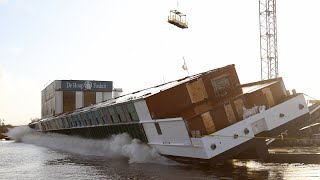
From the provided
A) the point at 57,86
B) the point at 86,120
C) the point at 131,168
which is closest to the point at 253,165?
the point at 131,168

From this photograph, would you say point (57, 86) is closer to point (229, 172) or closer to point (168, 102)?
point (168, 102)

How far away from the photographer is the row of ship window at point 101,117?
30.7 m

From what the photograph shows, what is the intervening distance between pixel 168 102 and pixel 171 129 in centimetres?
252

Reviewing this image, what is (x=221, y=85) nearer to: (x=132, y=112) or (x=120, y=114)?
(x=132, y=112)

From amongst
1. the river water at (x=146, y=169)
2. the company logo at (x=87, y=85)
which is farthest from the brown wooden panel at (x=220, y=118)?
the company logo at (x=87, y=85)

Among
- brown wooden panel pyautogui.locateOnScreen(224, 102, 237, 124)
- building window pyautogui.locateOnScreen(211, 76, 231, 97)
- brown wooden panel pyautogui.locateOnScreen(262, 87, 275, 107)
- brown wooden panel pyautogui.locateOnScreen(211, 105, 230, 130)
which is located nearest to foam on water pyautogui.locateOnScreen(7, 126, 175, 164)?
brown wooden panel pyautogui.locateOnScreen(211, 105, 230, 130)

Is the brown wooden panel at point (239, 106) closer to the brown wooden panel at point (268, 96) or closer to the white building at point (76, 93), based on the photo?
the brown wooden panel at point (268, 96)

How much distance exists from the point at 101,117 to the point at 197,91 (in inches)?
528

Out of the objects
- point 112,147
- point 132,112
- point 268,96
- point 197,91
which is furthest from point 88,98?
point 268,96

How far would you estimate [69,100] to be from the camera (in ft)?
227

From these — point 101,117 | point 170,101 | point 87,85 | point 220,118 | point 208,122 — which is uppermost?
point 87,85

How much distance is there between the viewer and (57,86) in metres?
68.6

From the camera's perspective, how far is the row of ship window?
3070 centimetres

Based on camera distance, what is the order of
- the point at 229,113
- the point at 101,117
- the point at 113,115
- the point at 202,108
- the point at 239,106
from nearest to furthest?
the point at 229,113, the point at 239,106, the point at 202,108, the point at 113,115, the point at 101,117
